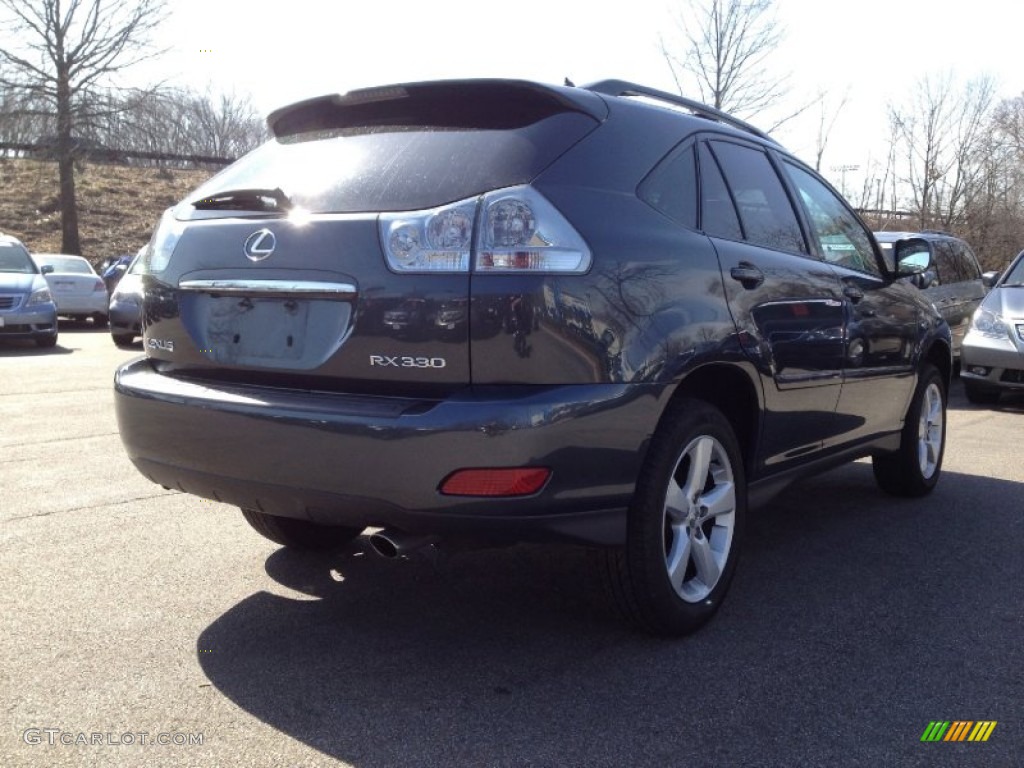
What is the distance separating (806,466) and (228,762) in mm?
2646

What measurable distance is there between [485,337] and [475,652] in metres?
1.09

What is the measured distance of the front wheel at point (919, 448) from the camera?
546cm

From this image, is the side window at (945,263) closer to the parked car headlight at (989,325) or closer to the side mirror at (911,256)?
the parked car headlight at (989,325)

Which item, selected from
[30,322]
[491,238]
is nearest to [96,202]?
[30,322]

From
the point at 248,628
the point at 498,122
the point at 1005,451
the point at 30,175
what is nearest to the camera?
the point at 498,122

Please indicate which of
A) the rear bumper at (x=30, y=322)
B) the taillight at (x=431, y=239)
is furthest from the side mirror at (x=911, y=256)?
the rear bumper at (x=30, y=322)

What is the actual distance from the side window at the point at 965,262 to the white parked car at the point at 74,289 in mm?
14045

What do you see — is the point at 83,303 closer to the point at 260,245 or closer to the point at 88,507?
the point at 88,507

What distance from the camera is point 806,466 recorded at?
430cm

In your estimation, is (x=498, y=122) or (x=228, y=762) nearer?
(x=228, y=762)

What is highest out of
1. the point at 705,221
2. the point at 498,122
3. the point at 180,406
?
the point at 498,122

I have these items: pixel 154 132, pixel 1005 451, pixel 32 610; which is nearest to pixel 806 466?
pixel 32 610

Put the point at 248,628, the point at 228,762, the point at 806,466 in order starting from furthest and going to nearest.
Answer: the point at 806,466, the point at 248,628, the point at 228,762

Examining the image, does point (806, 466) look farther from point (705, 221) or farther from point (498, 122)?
point (498, 122)
